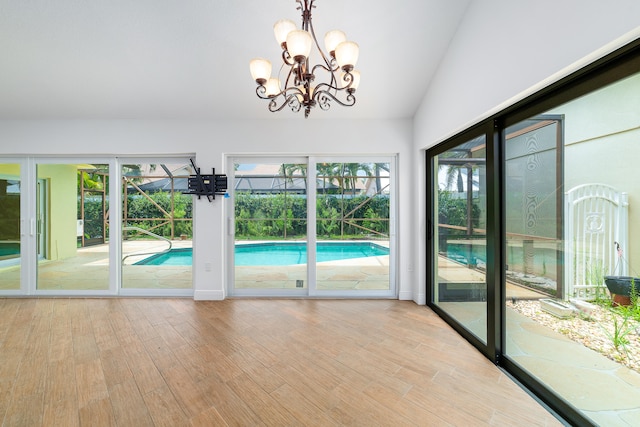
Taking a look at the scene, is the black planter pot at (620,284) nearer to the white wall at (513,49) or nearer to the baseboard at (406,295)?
the white wall at (513,49)

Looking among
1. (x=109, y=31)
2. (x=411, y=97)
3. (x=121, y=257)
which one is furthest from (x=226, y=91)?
(x=121, y=257)

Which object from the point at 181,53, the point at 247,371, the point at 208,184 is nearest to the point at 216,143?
the point at 208,184

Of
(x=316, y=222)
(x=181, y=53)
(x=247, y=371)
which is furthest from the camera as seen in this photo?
(x=316, y=222)

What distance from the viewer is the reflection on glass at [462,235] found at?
2.44 m

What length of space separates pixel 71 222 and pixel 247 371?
3.78m

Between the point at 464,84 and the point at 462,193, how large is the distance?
3.53 feet

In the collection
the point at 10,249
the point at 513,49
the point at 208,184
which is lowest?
the point at 10,249

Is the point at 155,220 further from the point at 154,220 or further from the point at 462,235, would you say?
the point at 462,235

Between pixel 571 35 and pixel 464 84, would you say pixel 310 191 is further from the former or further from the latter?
pixel 571 35

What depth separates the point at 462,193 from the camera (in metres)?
2.74

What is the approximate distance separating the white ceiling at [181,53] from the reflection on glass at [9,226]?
0.86m

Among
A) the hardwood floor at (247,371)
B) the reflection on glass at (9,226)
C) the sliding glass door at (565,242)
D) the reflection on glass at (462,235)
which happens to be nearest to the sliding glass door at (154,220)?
the hardwood floor at (247,371)

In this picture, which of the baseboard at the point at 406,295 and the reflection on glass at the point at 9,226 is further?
the reflection on glass at the point at 9,226

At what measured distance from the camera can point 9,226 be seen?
145 inches
